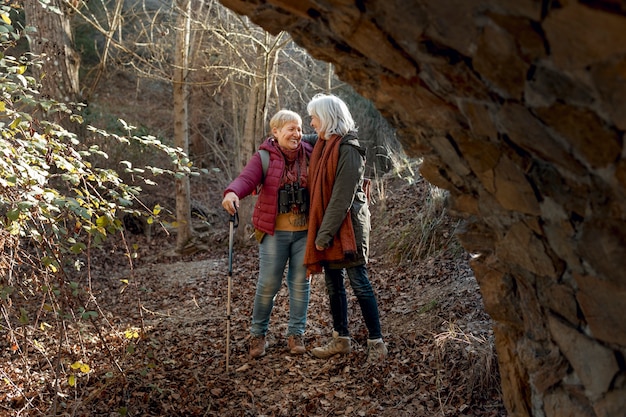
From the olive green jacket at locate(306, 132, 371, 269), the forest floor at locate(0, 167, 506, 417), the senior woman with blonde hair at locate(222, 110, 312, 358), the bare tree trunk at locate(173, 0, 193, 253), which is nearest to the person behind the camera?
the forest floor at locate(0, 167, 506, 417)

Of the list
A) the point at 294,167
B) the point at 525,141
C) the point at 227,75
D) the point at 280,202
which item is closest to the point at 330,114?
the point at 294,167

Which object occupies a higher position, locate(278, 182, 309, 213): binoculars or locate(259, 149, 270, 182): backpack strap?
locate(259, 149, 270, 182): backpack strap

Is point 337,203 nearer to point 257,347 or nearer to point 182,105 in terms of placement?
point 257,347

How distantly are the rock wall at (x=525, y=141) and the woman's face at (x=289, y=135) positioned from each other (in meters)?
2.00

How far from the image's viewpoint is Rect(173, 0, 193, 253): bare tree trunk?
891cm

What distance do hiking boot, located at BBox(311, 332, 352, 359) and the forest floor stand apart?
0.06 metres

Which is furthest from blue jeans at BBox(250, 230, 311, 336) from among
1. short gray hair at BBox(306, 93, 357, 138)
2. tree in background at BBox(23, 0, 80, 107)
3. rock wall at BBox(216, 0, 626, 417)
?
tree in background at BBox(23, 0, 80, 107)

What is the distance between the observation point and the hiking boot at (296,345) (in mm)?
5191

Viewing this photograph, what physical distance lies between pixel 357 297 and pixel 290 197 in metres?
0.95

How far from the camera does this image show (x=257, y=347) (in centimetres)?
522

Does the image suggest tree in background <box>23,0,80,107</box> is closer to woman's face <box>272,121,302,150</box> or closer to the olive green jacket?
woman's face <box>272,121,302,150</box>

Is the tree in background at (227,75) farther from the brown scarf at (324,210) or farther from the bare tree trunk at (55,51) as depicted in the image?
the brown scarf at (324,210)

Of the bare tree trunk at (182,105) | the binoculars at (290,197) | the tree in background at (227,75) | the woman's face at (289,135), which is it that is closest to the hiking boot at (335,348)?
the binoculars at (290,197)

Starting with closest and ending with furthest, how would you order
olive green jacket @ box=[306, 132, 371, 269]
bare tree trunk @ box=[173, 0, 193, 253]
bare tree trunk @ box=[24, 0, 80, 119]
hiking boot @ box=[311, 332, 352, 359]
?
olive green jacket @ box=[306, 132, 371, 269] → hiking boot @ box=[311, 332, 352, 359] → bare tree trunk @ box=[24, 0, 80, 119] → bare tree trunk @ box=[173, 0, 193, 253]
